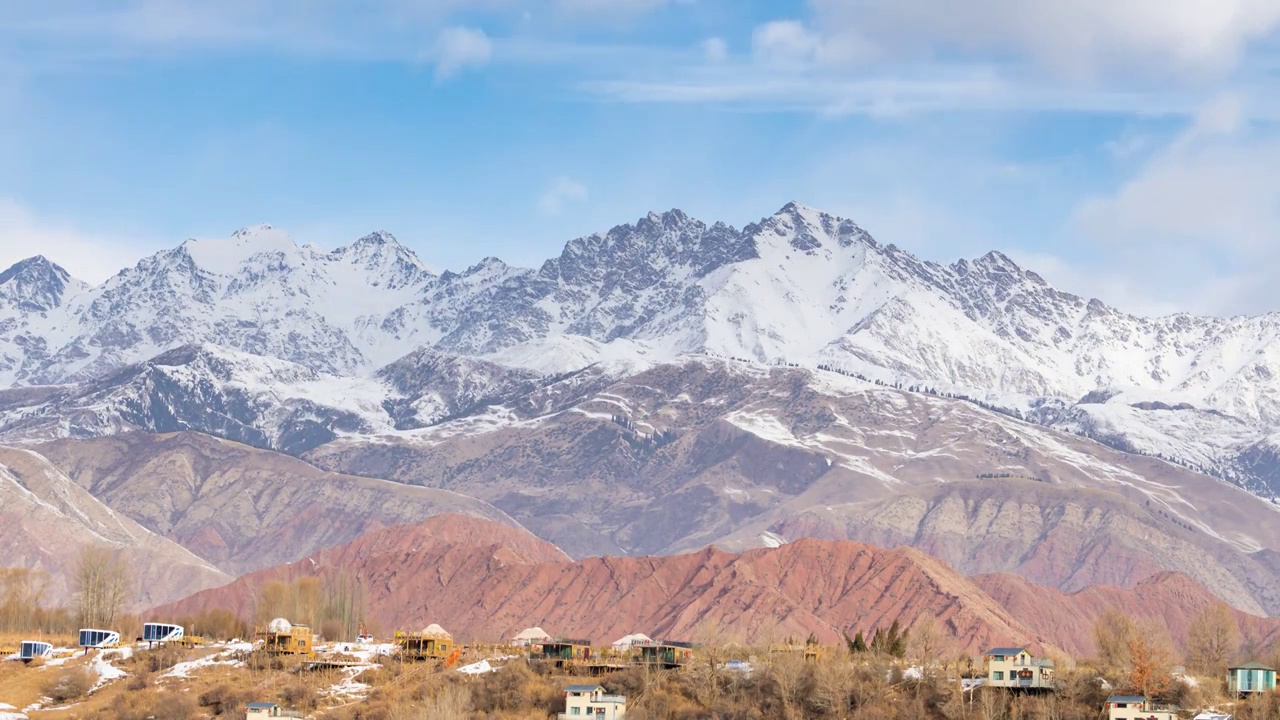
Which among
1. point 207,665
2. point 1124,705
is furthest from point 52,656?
point 1124,705

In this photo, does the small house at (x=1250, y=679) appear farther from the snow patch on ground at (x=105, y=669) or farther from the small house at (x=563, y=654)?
the snow patch on ground at (x=105, y=669)

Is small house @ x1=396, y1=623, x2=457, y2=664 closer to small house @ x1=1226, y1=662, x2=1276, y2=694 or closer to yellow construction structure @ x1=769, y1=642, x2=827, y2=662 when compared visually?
yellow construction structure @ x1=769, y1=642, x2=827, y2=662

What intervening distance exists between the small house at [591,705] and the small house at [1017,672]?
77.5 feet

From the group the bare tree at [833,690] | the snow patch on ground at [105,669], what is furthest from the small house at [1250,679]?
the snow patch on ground at [105,669]

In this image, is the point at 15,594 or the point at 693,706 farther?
the point at 15,594

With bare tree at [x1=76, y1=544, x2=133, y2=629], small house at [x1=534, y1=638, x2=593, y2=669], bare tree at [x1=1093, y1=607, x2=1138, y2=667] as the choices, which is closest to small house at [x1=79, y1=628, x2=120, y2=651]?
bare tree at [x1=76, y1=544, x2=133, y2=629]

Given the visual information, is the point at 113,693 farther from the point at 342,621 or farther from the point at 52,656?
the point at 342,621

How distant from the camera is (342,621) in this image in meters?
192

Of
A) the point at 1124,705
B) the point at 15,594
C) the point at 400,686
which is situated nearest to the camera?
the point at 1124,705

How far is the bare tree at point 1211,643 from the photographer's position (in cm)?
14788

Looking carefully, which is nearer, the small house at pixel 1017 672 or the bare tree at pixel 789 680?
the bare tree at pixel 789 680

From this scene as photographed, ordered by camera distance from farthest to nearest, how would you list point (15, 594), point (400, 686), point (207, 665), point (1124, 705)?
point (15, 594) → point (207, 665) → point (400, 686) → point (1124, 705)

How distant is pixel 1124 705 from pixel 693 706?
29.7 metres

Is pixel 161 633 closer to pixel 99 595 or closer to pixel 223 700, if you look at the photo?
pixel 99 595
